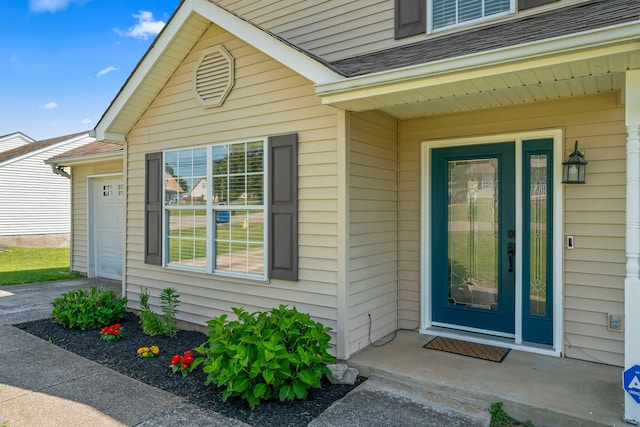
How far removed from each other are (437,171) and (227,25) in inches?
112

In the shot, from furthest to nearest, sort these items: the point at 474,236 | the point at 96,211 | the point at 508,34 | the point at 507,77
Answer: the point at 96,211
the point at 474,236
the point at 508,34
the point at 507,77

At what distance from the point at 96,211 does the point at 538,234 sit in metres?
8.66

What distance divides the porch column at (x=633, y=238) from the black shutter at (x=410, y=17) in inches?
96.0

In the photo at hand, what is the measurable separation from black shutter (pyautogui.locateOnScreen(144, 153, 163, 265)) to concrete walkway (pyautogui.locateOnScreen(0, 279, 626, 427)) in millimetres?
1772

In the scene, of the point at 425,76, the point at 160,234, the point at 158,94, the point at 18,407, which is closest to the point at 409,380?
the point at 425,76

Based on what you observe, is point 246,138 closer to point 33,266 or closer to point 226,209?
point 226,209

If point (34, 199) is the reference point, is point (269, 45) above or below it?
above

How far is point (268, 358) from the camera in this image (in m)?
3.10

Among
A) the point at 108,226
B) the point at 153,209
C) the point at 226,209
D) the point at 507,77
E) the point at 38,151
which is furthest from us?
the point at 38,151

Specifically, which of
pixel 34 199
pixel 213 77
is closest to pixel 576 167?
pixel 213 77

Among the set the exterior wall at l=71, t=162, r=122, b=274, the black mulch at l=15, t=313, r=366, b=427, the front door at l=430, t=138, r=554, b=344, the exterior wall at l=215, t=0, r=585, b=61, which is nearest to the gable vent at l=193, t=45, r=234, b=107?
the exterior wall at l=215, t=0, r=585, b=61

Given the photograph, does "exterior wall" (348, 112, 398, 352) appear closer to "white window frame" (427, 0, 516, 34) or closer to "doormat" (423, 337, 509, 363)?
"doormat" (423, 337, 509, 363)

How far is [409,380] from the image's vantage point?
3.47 meters

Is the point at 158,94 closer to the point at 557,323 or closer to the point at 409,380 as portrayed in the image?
the point at 409,380
